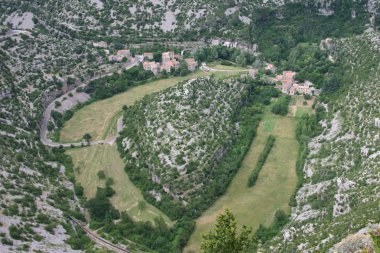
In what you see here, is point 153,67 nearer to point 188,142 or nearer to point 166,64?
point 166,64

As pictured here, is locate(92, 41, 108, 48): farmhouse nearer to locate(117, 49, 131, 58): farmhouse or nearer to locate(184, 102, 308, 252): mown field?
locate(117, 49, 131, 58): farmhouse

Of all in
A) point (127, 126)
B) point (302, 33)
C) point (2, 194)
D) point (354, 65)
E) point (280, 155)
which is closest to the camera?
point (2, 194)

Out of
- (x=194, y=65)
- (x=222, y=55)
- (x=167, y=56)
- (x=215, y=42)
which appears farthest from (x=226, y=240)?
(x=215, y=42)

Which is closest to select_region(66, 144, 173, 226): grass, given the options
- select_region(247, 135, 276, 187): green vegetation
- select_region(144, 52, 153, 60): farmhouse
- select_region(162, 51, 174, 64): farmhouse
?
select_region(247, 135, 276, 187): green vegetation

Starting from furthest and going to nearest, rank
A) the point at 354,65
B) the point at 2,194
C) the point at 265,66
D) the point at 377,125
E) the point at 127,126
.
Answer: the point at 265,66, the point at 354,65, the point at 127,126, the point at 377,125, the point at 2,194

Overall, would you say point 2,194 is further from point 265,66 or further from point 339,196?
point 265,66

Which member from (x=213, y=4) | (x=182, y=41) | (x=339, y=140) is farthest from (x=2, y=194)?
(x=213, y=4)

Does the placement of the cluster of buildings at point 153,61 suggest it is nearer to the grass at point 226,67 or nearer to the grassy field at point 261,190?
the grass at point 226,67

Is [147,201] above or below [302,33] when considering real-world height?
below
